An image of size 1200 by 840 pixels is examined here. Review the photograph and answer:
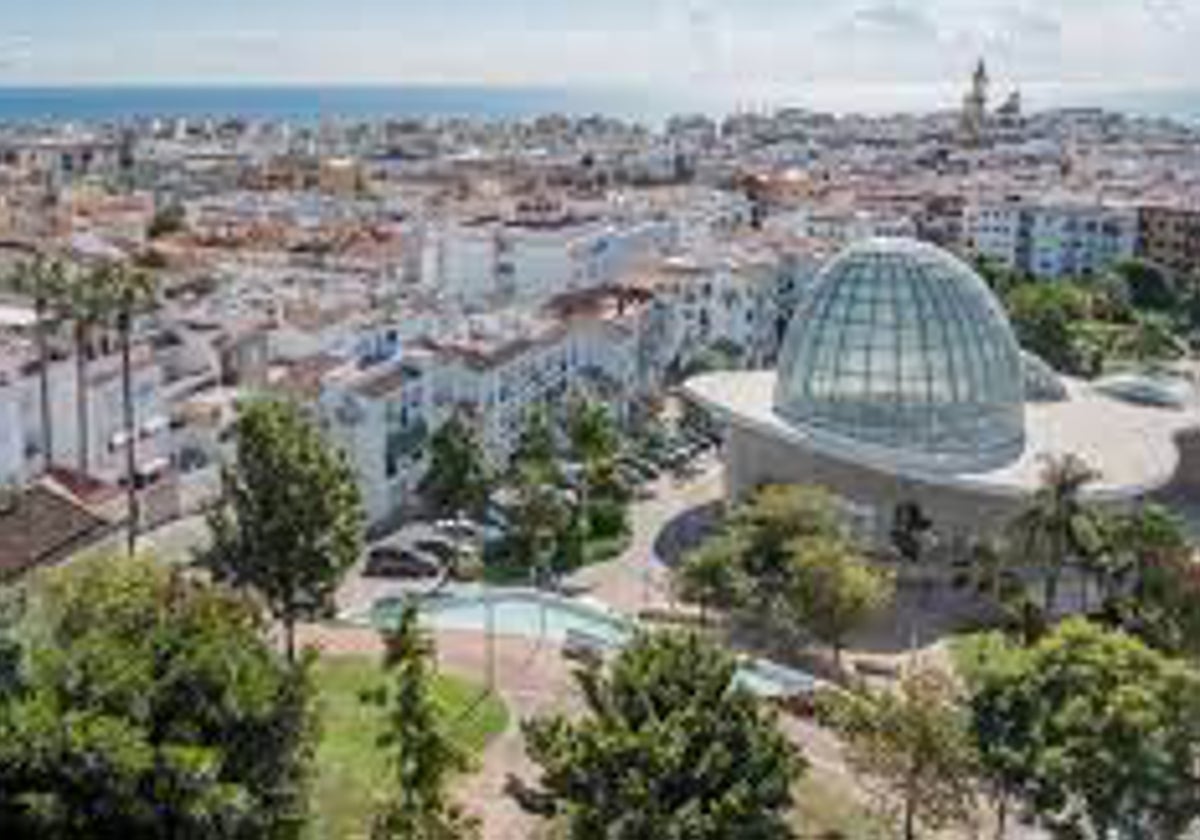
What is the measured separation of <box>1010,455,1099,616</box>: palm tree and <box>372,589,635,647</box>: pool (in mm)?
15016

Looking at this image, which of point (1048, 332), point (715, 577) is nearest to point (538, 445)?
point (715, 577)

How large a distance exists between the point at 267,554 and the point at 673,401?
56.3 metres

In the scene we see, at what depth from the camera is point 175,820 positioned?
28531 millimetres

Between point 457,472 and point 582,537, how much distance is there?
19.9 ft

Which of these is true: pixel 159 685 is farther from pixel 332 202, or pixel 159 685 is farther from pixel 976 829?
pixel 332 202

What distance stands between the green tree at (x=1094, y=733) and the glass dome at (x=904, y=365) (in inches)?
1335

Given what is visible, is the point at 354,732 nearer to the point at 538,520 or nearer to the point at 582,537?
the point at 538,520

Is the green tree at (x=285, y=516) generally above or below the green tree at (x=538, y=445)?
above

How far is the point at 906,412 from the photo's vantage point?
242 ft

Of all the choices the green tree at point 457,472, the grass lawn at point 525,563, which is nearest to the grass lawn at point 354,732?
the grass lawn at point 525,563

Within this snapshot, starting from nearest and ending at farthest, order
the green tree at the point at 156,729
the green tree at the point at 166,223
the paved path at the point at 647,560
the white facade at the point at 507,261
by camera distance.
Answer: the green tree at the point at 156,729 < the paved path at the point at 647,560 < the white facade at the point at 507,261 < the green tree at the point at 166,223

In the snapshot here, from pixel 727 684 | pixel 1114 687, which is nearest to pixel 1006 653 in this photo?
pixel 1114 687

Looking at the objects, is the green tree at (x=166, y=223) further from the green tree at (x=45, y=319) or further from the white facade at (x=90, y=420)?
the green tree at (x=45, y=319)

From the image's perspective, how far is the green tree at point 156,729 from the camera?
28234 millimetres
